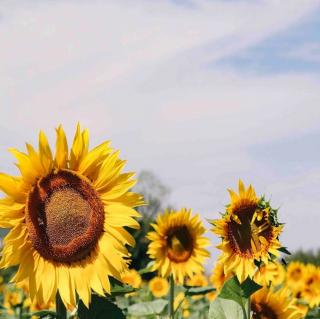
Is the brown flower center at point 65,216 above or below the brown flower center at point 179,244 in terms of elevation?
below

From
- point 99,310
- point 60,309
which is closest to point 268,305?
point 99,310

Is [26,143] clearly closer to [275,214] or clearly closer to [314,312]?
[275,214]

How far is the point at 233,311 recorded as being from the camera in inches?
151

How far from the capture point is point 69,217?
3.40 metres

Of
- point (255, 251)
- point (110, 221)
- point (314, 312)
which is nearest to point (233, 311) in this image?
point (255, 251)

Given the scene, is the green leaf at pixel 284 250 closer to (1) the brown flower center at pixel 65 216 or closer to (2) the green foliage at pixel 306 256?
(1) the brown flower center at pixel 65 216

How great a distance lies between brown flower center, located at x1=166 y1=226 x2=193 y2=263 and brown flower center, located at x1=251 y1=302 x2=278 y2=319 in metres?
2.39

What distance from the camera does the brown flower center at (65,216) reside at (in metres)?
3.37

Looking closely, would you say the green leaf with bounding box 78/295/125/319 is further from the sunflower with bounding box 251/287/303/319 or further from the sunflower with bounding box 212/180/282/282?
the sunflower with bounding box 251/287/303/319

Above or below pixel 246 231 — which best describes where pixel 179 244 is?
above

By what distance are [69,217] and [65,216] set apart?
0.06 ft

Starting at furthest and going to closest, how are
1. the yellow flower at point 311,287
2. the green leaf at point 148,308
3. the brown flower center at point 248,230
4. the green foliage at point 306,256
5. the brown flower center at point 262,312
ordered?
the green foliage at point 306,256 < the yellow flower at point 311,287 < the green leaf at point 148,308 < the brown flower center at point 262,312 < the brown flower center at point 248,230

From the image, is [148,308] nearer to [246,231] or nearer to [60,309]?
[246,231]

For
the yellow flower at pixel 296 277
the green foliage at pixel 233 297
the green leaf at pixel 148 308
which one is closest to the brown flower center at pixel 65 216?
the green foliage at pixel 233 297
